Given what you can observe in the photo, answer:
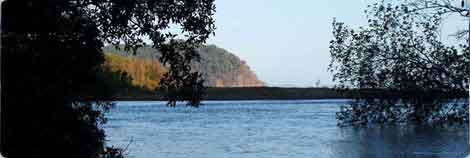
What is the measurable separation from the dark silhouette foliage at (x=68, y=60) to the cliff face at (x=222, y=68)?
0.78 feet

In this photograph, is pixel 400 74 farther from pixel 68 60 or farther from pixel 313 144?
pixel 68 60

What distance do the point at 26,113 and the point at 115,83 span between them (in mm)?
1313

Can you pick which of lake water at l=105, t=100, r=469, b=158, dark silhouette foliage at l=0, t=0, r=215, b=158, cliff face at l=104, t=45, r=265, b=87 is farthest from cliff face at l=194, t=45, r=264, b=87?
dark silhouette foliage at l=0, t=0, r=215, b=158

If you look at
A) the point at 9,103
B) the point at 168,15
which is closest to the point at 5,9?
the point at 9,103

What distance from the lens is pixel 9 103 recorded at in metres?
3.39

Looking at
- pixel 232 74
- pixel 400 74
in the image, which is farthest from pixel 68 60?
pixel 232 74

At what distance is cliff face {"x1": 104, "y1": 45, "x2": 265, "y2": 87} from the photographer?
5125 millimetres

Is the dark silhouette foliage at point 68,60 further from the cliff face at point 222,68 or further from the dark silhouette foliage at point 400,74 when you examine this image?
the dark silhouette foliage at point 400,74

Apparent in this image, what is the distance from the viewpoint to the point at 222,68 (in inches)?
741

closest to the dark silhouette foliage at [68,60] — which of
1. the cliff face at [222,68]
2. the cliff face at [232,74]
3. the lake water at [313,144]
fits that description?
the cliff face at [222,68]

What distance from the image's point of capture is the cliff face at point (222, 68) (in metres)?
5.13

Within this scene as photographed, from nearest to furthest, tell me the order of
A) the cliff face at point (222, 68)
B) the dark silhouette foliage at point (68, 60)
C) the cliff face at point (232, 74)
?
the dark silhouette foliage at point (68, 60), the cliff face at point (222, 68), the cliff face at point (232, 74)

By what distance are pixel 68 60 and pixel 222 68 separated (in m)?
15.2

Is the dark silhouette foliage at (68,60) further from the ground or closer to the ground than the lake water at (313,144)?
further from the ground
